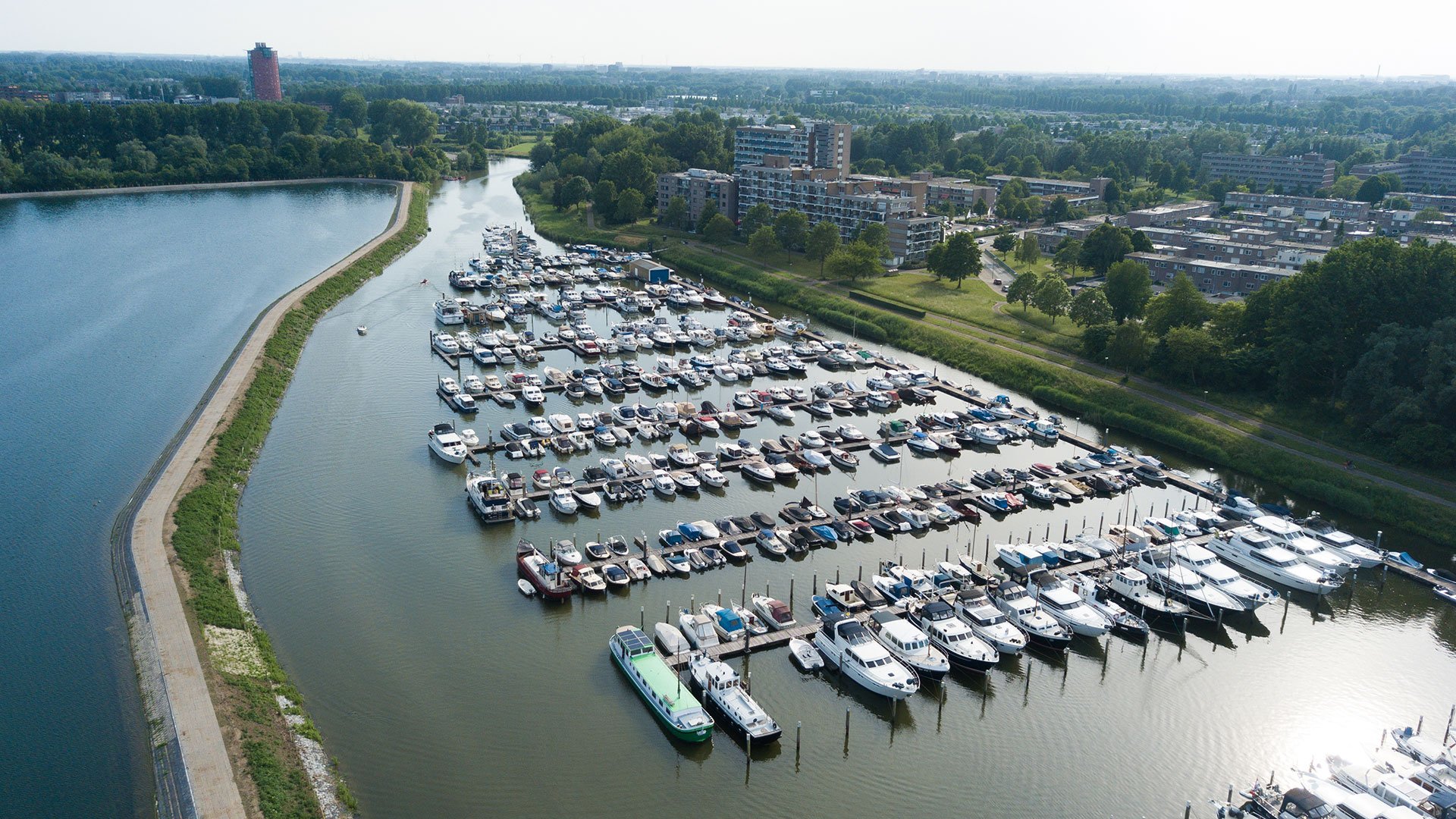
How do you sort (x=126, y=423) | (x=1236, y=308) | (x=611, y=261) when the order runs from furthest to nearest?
(x=611, y=261)
(x=1236, y=308)
(x=126, y=423)

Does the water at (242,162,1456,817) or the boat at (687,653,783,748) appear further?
the boat at (687,653,783,748)

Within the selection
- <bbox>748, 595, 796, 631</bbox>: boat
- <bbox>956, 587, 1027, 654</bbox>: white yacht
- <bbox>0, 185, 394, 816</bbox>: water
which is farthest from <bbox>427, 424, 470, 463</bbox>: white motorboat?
<bbox>956, 587, 1027, 654</bbox>: white yacht

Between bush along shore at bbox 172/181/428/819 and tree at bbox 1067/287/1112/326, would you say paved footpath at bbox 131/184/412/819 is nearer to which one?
bush along shore at bbox 172/181/428/819

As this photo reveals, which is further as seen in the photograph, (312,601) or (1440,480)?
(1440,480)

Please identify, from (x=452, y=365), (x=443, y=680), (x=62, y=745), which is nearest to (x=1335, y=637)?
(x=443, y=680)

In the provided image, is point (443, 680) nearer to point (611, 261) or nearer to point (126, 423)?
point (126, 423)

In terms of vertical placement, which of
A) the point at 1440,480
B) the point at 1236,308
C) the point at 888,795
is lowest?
the point at 888,795
